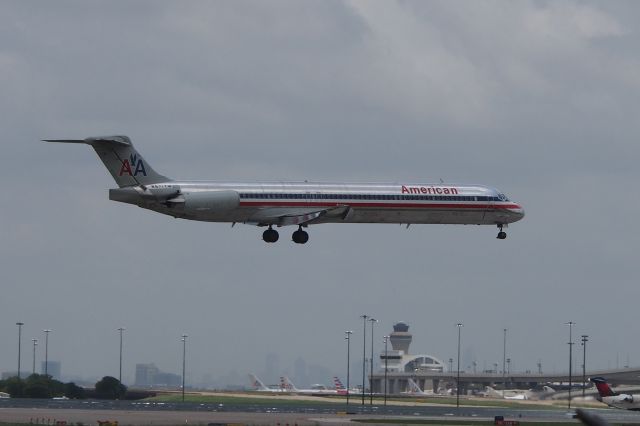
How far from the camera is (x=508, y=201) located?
98.2 metres

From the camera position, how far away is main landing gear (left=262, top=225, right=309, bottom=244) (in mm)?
90875

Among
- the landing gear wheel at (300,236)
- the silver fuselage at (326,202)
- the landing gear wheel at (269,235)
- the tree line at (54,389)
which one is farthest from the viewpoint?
the tree line at (54,389)

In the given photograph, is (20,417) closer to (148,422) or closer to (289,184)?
(148,422)

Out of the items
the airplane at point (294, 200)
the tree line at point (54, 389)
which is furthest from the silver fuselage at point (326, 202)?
the tree line at point (54, 389)

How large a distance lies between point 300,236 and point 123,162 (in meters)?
14.8

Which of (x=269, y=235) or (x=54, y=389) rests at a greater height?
(x=269, y=235)

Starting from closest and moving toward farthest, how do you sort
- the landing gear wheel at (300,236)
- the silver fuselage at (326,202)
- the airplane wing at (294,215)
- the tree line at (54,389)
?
the silver fuselage at (326,202)
the airplane wing at (294,215)
the landing gear wheel at (300,236)
the tree line at (54,389)

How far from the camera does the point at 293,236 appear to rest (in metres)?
92.0

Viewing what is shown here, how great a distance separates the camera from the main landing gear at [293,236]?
90.9m

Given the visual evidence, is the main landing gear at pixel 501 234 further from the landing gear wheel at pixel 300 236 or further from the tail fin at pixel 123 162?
the tail fin at pixel 123 162

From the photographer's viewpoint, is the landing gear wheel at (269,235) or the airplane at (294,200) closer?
the airplane at (294,200)

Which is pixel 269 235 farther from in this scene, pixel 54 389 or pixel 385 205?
pixel 54 389

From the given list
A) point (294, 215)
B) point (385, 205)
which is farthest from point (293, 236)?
point (385, 205)

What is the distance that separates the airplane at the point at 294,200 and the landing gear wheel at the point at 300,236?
7 centimetres
